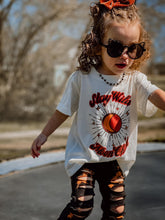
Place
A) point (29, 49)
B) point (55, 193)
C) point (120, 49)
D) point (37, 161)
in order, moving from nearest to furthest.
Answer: point (120, 49) < point (55, 193) < point (37, 161) < point (29, 49)

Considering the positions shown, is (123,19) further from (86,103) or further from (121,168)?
(121,168)

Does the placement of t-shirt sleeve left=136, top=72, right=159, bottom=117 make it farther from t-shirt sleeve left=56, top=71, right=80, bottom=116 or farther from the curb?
the curb

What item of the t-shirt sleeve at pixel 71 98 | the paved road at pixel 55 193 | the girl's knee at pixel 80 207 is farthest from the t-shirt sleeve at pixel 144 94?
the paved road at pixel 55 193

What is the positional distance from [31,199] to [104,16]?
119 cm

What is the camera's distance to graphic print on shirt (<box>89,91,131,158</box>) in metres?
1.32

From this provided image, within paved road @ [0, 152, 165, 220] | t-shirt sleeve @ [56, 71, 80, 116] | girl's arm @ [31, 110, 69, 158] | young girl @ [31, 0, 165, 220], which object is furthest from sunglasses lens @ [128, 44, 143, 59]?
paved road @ [0, 152, 165, 220]

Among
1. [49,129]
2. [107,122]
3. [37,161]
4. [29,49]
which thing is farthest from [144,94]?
[29,49]

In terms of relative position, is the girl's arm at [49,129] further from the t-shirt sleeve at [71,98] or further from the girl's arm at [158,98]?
the girl's arm at [158,98]

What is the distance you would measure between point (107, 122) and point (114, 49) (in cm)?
29

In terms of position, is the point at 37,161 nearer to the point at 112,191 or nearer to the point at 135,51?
the point at 112,191

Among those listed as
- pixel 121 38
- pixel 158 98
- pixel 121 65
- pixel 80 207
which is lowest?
pixel 80 207

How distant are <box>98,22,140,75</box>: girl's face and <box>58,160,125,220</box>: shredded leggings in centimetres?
40

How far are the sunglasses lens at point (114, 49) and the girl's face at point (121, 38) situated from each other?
16mm

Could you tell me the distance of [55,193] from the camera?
208 cm
